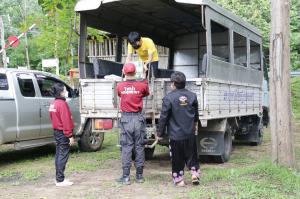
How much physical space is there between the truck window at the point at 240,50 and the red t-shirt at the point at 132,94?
358 cm

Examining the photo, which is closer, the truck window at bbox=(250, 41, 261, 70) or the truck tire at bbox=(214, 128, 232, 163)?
the truck tire at bbox=(214, 128, 232, 163)

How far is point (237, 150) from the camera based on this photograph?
11.2 m

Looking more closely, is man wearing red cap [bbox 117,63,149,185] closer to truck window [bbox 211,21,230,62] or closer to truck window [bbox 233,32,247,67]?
truck window [bbox 211,21,230,62]

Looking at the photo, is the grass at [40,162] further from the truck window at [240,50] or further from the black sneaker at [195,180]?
the truck window at [240,50]

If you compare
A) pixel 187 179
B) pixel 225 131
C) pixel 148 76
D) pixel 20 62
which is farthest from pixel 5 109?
pixel 20 62

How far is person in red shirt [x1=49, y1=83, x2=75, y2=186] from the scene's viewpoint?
22.6 ft

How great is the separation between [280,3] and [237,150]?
467 centimetres

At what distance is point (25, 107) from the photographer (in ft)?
29.7

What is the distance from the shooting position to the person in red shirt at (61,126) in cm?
689

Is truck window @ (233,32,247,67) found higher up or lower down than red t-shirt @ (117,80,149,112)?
higher up

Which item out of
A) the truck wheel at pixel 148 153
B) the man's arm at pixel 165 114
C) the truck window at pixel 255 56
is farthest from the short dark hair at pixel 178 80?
the truck window at pixel 255 56

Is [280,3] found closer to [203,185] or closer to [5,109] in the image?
[203,185]

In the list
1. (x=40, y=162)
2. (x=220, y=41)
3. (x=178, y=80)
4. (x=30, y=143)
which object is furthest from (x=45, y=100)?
(x=220, y=41)

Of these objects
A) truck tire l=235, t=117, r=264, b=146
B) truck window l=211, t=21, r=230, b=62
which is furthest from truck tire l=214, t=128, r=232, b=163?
truck tire l=235, t=117, r=264, b=146
